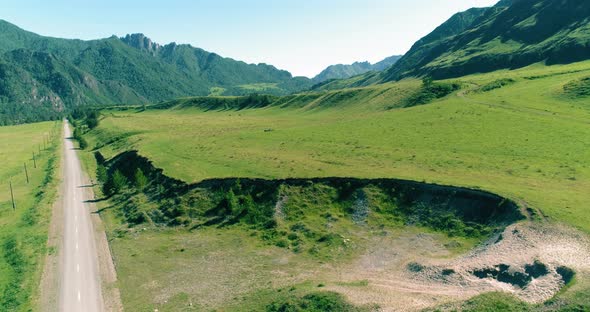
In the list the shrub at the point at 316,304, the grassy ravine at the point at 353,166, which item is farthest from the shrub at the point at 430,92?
the shrub at the point at 316,304

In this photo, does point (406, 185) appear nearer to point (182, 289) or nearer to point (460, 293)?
point (460, 293)

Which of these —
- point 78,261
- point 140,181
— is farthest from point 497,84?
point 78,261

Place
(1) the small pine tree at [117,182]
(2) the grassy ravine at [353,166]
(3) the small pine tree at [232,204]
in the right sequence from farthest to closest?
1. (1) the small pine tree at [117,182]
2. (3) the small pine tree at [232,204]
3. (2) the grassy ravine at [353,166]

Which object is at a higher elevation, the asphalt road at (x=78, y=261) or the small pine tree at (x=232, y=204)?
the small pine tree at (x=232, y=204)

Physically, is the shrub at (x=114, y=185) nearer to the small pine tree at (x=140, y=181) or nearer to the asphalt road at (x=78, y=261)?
the small pine tree at (x=140, y=181)

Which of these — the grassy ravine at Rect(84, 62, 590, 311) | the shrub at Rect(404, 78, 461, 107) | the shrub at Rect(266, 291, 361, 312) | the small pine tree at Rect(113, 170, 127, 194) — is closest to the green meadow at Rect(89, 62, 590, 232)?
the grassy ravine at Rect(84, 62, 590, 311)

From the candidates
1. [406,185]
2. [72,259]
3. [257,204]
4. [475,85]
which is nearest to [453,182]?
[406,185]
